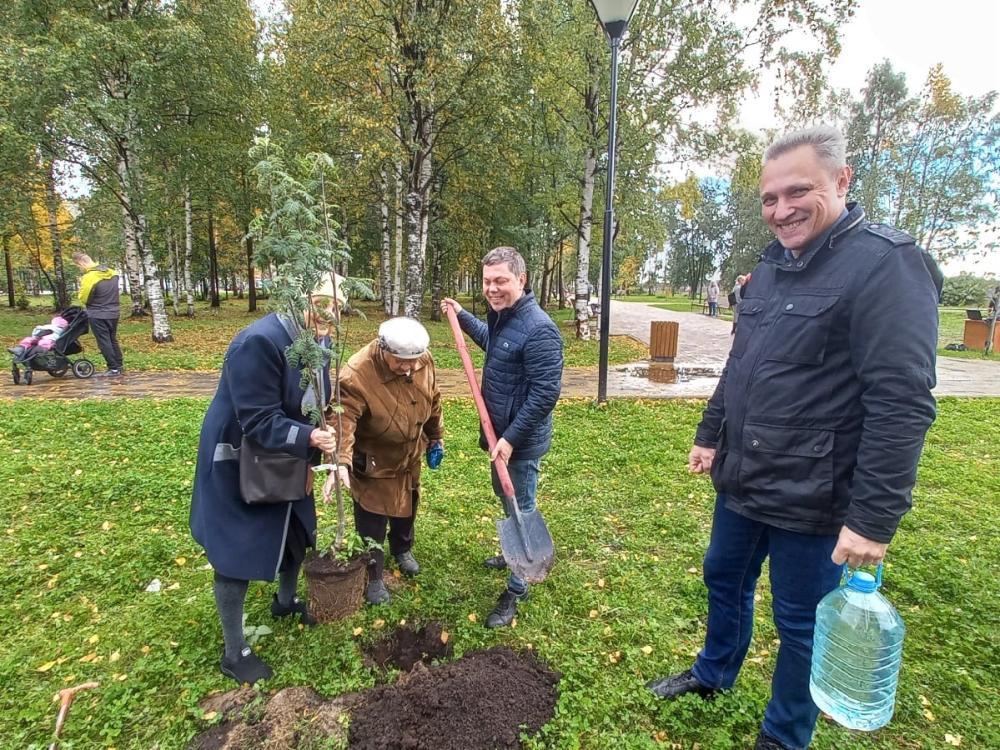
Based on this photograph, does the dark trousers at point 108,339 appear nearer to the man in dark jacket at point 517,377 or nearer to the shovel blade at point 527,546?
the man in dark jacket at point 517,377

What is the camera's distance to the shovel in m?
2.74

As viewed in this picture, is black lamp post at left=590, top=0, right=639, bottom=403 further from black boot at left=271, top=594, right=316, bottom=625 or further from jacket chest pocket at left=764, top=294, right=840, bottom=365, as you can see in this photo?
black boot at left=271, top=594, right=316, bottom=625

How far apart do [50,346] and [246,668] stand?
8.13 metres

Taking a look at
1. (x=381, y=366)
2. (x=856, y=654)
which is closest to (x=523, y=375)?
(x=381, y=366)

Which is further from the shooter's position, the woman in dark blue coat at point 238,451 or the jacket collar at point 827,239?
the woman in dark blue coat at point 238,451

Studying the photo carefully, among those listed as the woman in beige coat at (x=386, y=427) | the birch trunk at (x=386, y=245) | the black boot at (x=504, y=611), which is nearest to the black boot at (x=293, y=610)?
the woman in beige coat at (x=386, y=427)

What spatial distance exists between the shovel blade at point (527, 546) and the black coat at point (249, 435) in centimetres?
109

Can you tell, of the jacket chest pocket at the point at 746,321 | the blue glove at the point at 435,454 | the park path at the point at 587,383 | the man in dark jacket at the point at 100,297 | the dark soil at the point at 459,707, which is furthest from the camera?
the man in dark jacket at the point at 100,297

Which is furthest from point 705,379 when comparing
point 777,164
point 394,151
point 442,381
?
point 777,164

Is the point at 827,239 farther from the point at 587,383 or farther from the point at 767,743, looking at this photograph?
the point at 587,383

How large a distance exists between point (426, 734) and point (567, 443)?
4065mm

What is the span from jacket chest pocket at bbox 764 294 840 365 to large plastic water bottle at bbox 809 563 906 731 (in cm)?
72

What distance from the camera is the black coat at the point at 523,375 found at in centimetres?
270

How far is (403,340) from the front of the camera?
2533mm
